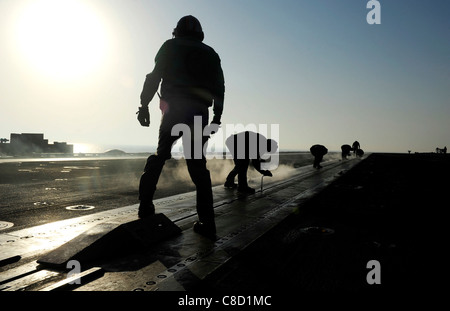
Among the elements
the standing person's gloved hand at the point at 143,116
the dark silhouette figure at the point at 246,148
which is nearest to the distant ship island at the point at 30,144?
the dark silhouette figure at the point at 246,148

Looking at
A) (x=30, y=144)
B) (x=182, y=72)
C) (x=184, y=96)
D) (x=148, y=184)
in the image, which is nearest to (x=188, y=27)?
(x=182, y=72)

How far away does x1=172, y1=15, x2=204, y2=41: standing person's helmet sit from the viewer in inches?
143

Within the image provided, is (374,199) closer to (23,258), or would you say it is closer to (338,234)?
(338,234)

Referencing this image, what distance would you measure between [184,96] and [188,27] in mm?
822

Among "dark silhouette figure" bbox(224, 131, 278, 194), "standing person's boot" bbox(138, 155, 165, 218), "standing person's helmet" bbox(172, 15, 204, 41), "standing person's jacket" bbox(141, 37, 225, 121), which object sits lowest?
"standing person's boot" bbox(138, 155, 165, 218)

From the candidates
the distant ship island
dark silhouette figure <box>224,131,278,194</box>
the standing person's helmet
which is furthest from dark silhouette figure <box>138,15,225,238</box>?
the distant ship island

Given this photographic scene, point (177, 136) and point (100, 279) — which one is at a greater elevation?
point (177, 136)

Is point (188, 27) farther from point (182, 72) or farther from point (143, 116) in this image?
point (143, 116)

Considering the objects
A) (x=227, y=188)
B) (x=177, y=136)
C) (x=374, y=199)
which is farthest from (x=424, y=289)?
(x=227, y=188)

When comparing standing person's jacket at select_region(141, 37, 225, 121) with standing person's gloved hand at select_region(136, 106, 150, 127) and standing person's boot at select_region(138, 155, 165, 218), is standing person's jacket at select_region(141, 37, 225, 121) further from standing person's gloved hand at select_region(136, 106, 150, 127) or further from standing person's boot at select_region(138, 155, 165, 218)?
standing person's boot at select_region(138, 155, 165, 218)

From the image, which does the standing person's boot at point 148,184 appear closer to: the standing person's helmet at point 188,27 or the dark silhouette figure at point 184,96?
the dark silhouette figure at point 184,96

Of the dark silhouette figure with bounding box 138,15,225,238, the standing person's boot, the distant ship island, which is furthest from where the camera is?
the distant ship island
